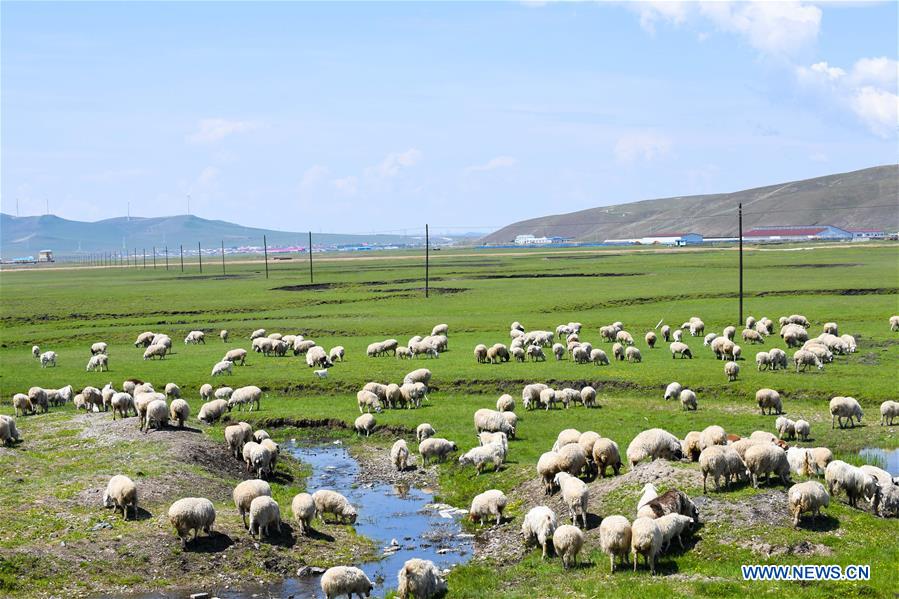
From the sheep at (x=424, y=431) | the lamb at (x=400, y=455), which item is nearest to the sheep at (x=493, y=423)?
the sheep at (x=424, y=431)

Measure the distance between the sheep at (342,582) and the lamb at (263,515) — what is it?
11.9ft

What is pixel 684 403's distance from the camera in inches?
1305

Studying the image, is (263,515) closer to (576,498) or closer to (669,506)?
(576,498)

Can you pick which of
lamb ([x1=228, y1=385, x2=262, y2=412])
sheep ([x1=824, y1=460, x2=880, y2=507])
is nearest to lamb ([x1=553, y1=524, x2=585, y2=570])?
sheep ([x1=824, y1=460, x2=880, y2=507])

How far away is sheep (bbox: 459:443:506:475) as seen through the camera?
25688mm

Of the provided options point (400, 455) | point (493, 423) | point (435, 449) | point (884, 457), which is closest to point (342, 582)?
point (400, 455)

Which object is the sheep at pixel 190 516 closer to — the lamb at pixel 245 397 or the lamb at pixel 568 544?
the lamb at pixel 568 544

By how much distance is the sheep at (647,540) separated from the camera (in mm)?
16859

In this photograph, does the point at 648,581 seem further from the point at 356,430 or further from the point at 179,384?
the point at 179,384

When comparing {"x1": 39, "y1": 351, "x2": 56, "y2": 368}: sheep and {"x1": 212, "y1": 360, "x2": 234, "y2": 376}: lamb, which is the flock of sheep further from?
{"x1": 39, "y1": 351, "x2": 56, "y2": 368}: sheep

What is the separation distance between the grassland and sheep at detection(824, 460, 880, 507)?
0.38 metres

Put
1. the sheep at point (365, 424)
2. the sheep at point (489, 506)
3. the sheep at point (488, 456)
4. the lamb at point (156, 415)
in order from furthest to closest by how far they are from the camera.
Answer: the sheep at point (365, 424) → the lamb at point (156, 415) → the sheep at point (488, 456) → the sheep at point (489, 506)

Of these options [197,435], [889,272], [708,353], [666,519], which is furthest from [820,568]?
[889,272]

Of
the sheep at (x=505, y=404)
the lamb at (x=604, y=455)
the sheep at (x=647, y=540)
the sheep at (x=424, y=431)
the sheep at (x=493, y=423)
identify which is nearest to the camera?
the sheep at (x=647, y=540)
